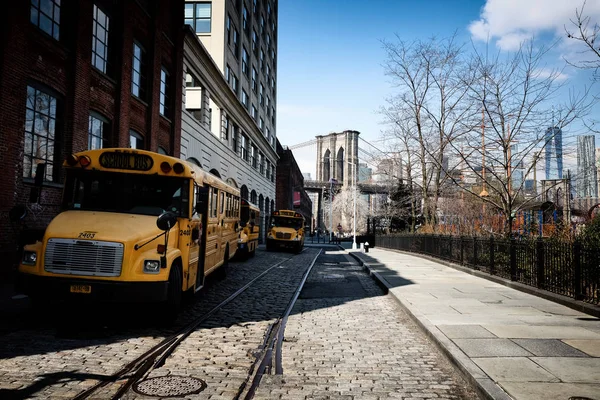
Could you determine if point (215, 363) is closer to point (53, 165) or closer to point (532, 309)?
point (532, 309)

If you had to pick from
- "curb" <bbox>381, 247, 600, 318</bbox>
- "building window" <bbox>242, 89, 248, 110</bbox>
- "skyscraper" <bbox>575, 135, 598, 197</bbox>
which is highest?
"building window" <bbox>242, 89, 248, 110</bbox>

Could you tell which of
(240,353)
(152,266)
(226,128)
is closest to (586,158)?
(240,353)

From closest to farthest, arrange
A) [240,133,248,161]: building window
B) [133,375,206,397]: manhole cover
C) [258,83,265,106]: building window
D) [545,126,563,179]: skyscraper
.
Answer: [133,375,206,397]: manhole cover < [545,126,563,179]: skyscraper < [240,133,248,161]: building window < [258,83,265,106]: building window

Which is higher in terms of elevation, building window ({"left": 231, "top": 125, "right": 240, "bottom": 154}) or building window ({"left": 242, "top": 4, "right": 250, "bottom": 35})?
building window ({"left": 242, "top": 4, "right": 250, "bottom": 35})

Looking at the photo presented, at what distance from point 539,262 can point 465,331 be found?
4.94 meters

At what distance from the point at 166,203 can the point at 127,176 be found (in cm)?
80

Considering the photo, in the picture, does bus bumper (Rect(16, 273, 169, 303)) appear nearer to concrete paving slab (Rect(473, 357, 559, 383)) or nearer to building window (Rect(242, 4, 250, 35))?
concrete paving slab (Rect(473, 357, 559, 383))

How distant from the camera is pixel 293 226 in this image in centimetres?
2934

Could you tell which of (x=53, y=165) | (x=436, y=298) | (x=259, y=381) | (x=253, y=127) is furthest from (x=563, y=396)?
(x=253, y=127)

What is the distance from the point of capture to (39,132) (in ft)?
40.9

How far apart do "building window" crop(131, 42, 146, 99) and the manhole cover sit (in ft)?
52.7

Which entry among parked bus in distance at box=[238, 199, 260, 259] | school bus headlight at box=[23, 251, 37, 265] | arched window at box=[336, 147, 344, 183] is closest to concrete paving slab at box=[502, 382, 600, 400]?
school bus headlight at box=[23, 251, 37, 265]

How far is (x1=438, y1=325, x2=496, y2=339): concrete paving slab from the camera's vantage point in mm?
6164

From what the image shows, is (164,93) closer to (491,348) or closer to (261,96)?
(491,348)
